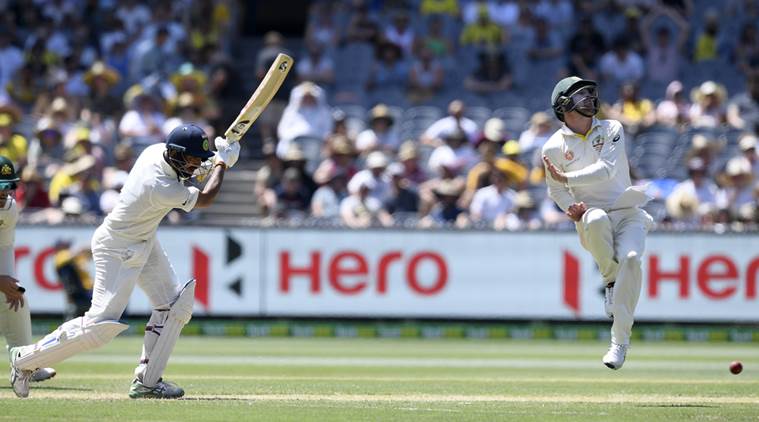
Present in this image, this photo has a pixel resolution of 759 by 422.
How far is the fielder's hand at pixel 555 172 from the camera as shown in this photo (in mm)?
9516

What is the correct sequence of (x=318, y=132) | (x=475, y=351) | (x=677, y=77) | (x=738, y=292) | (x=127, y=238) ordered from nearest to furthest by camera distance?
(x=127, y=238) → (x=475, y=351) → (x=738, y=292) → (x=318, y=132) → (x=677, y=77)

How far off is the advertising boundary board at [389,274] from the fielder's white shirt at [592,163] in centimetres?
651

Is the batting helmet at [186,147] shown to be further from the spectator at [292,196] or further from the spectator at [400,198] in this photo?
the spectator at [400,198]

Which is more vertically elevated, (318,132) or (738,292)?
(318,132)

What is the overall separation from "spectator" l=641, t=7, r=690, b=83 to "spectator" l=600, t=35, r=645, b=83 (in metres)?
0.26

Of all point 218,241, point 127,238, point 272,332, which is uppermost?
point 127,238

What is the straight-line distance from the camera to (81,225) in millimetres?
16156

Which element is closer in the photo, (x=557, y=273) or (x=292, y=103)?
(x=557, y=273)

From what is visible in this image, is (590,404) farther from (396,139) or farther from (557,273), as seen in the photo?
(396,139)

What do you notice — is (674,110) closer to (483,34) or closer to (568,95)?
(483,34)

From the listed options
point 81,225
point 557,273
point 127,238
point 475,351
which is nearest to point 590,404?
point 127,238

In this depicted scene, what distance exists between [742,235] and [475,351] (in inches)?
147

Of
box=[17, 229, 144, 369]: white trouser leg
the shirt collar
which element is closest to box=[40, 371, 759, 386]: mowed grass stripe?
box=[17, 229, 144, 369]: white trouser leg

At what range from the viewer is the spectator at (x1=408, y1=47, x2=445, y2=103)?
19625 millimetres
